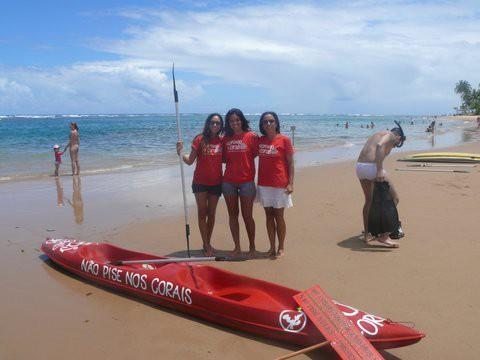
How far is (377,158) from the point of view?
5.77 metres

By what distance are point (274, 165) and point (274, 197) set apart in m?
0.40

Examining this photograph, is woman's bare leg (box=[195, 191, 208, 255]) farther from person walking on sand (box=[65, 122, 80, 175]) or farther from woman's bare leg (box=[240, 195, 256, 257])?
person walking on sand (box=[65, 122, 80, 175])

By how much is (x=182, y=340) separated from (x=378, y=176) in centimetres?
341

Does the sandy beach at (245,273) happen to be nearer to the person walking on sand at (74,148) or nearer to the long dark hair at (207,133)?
the long dark hair at (207,133)

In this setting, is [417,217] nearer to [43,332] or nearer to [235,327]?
[235,327]

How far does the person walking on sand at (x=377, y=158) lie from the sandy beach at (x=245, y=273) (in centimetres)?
70

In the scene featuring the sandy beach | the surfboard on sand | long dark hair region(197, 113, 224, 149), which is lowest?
the sandy beach

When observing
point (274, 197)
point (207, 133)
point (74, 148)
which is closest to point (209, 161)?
point (207, 133)

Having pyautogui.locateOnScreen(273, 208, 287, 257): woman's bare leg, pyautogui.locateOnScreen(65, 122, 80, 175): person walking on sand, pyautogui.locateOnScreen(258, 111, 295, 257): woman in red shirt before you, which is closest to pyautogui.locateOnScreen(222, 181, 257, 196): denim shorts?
pyautogui.locateOnScreen(258, 111, 295, 257): woman in red shirt

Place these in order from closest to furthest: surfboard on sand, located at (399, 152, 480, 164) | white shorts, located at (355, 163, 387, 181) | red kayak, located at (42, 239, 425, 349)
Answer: red kayak, located at (42, 239, 425, 349) < white shorts, located at (355, 163, 387, 181) < surfboard on sand, located at (399, 152, 480, 164)

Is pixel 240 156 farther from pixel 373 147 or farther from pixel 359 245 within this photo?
pixel 359 245

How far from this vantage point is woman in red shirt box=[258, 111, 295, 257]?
535 cm

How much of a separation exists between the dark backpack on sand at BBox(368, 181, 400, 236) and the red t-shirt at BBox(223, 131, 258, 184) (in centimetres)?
178

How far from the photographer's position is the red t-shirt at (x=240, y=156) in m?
5.43
